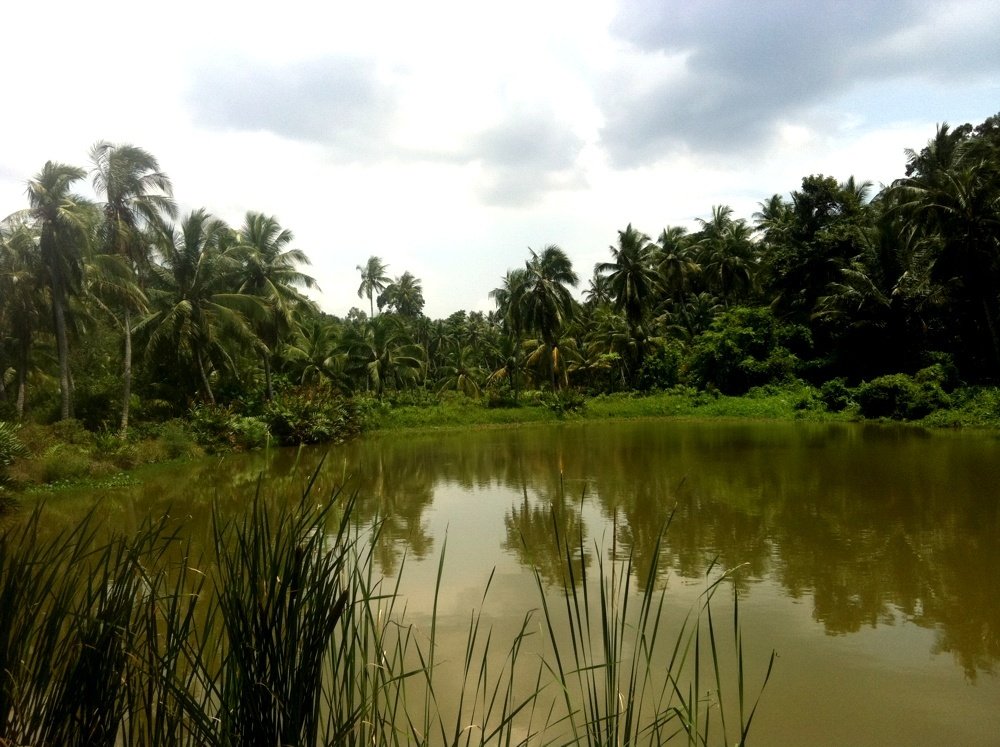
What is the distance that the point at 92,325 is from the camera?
70.2ft

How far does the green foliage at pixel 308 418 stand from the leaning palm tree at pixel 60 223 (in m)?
5.74

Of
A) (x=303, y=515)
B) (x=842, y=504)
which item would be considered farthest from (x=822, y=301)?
(x=303, y=515)

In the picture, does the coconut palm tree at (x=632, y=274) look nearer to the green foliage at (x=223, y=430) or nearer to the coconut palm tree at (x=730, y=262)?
the coconut palm tree at (x=730, y=262)

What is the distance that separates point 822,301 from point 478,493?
1946cm

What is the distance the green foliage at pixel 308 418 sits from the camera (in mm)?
20984

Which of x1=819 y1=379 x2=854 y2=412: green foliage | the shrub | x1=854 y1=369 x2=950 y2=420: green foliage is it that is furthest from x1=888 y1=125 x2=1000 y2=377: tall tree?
the shrub

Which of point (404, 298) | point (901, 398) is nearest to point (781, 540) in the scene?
point (901, 398)

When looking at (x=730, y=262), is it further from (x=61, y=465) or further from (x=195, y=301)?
(x=61, y=465)

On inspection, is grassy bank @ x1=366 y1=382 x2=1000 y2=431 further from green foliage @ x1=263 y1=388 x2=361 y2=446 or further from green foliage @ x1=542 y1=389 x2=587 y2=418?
green foliage @ x1=263 y1=388 x2=361 y2=446

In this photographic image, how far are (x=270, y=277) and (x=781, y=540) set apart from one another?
66.1ft

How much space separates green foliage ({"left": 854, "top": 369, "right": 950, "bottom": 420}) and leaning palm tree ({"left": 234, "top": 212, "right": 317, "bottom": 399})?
19138 millimetres

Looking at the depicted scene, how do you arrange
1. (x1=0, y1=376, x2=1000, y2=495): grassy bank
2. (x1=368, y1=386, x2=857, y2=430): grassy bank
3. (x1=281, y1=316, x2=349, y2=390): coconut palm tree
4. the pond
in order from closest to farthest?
the pond → (x1=0, y1=376, x2=1000, y2=495): grassy bank → (x1=368, y1=386, x2=857, y2=430): grassy bank → (x1=281, y1=316, x2=349, y2=390): coconut palm tree

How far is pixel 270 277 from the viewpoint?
2378 centimetres

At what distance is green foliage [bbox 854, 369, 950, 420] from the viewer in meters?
20.2
